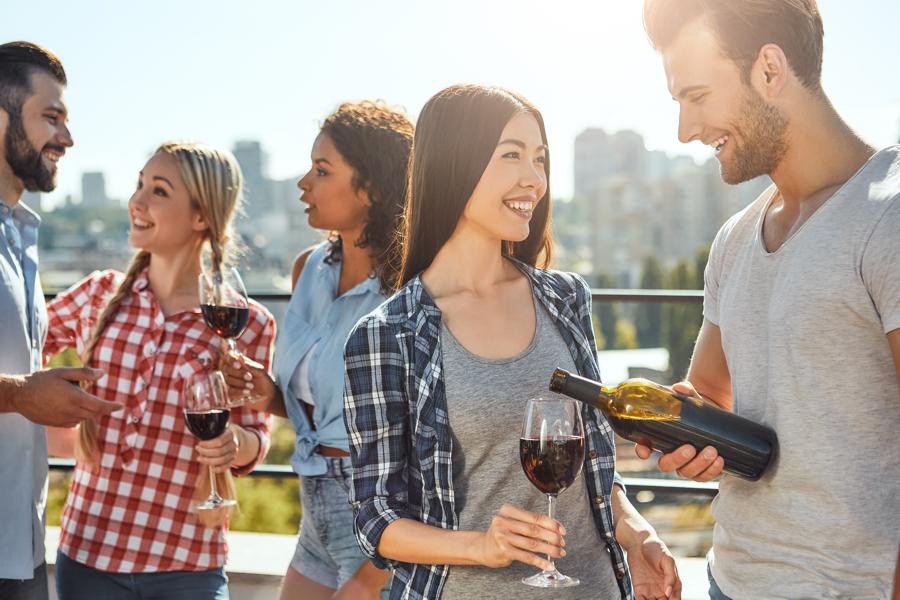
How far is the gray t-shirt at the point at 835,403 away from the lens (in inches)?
65.7

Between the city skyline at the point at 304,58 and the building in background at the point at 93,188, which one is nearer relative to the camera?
the city skyline at the point at 304,58

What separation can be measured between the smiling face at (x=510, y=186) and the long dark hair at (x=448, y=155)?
0.02 m

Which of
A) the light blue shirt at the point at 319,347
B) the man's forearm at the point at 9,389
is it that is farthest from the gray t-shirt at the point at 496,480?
the man's forearm at the point at 9,389

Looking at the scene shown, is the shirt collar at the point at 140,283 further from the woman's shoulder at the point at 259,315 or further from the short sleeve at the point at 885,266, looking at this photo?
the short sleeve at the point at 885,266

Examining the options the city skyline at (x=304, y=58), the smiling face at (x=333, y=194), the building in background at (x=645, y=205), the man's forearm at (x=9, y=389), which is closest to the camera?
the man's forearm at (x=9, y=389)

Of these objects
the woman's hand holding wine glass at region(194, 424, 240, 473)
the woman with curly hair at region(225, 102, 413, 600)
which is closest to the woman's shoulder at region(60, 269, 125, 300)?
the woman with curly hair at region(225, 102, 413, 600)

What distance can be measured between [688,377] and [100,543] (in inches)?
61.0

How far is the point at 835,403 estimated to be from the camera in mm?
1716

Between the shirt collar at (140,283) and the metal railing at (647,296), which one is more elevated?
the shirt collar at (140,283)

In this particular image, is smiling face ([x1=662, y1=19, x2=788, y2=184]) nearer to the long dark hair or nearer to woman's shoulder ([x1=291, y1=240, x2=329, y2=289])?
the long dark hair

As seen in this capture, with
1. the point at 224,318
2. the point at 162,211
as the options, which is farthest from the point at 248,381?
the point at 162,211

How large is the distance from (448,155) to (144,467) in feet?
Answer: 4.24

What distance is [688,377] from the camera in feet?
7.18

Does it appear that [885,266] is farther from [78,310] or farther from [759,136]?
[78,310]
